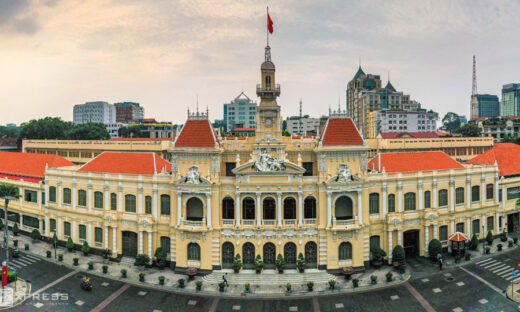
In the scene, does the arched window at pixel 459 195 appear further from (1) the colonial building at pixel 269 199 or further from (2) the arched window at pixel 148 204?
(2) the arched window at pixel 148 204

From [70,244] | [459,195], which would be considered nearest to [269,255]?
[459,195]

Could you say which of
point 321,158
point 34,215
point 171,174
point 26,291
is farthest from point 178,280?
point 34,215

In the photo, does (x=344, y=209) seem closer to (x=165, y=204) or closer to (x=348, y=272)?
(x=348, y=272)

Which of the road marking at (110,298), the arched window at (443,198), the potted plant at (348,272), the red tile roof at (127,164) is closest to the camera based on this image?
the road marking at (110,298)

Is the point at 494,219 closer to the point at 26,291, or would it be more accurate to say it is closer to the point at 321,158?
the point at 321,158

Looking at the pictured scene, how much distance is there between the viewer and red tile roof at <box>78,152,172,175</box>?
51469mm

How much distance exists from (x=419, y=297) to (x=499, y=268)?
14.4m

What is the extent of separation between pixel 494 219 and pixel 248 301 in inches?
1591

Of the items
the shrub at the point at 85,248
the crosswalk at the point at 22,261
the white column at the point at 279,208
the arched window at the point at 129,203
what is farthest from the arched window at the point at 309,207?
A: the crosswalk at the point at 22,261

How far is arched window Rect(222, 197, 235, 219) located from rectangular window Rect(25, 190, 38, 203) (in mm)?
33809

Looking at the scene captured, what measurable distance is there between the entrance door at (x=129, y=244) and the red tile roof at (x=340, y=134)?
28308 millimetres

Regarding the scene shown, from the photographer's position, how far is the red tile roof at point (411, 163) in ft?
170

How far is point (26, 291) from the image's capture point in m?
40.9

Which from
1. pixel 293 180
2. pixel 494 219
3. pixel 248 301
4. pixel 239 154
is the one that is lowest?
pixel 248 301
